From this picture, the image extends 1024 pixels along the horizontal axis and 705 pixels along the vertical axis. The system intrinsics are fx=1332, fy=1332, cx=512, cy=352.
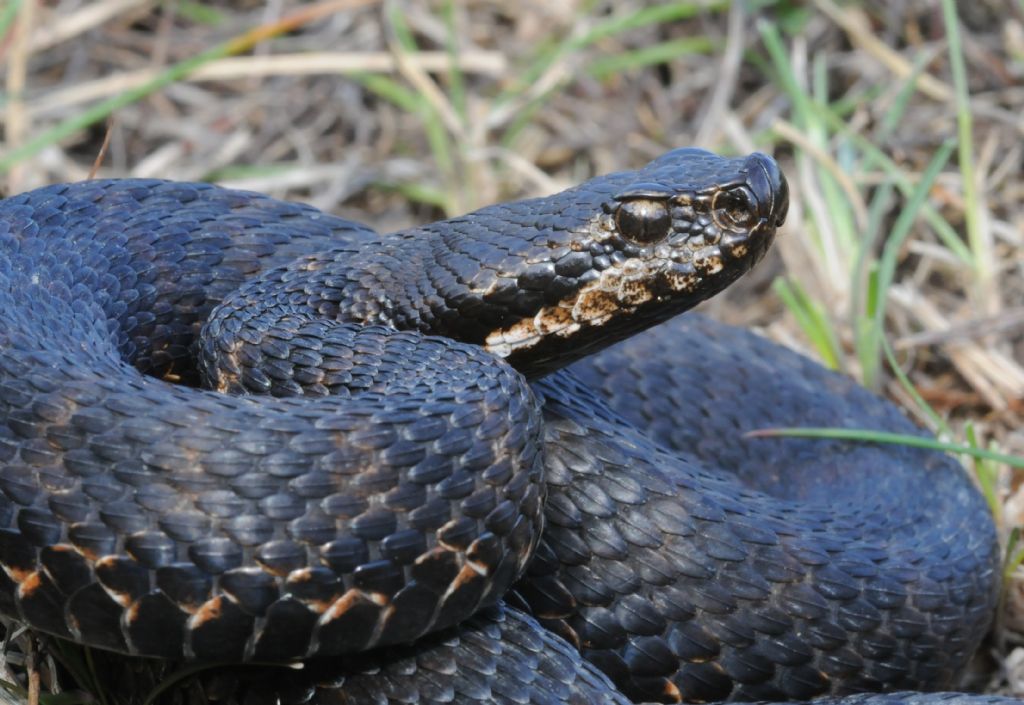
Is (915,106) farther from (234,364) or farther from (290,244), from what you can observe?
(234,364)

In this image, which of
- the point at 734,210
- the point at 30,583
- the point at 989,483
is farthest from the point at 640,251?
the point at 989,483

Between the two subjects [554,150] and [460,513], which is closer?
[460,513]

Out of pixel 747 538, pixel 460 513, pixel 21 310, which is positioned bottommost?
pixel 747 538

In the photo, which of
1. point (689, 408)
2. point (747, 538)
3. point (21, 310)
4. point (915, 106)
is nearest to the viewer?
point (21, 310)

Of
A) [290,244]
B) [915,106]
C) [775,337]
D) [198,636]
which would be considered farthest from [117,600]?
[915,106]

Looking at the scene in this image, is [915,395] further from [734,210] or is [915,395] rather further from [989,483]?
[734,210]

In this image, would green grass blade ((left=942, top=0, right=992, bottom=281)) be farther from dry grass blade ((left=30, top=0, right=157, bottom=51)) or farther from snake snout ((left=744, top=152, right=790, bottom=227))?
dry grass blade ((left=30, top=0, right=157, bottom=51))

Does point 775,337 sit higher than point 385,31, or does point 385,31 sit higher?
point 385,31

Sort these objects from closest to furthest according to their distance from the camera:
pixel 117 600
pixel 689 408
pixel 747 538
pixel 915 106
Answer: pixel 117 600, pixel 747 538, pixel 689 408, pixel 915 106
